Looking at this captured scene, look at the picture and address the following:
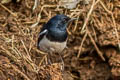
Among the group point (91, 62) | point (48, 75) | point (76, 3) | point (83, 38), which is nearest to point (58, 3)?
point (76, 3)

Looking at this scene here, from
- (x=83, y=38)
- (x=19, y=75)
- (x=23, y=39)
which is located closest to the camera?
(x=19, y=75)

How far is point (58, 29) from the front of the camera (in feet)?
19.6

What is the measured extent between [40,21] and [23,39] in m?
0.80

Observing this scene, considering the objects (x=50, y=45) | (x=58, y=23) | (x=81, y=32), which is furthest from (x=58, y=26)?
(x=81, y=32)

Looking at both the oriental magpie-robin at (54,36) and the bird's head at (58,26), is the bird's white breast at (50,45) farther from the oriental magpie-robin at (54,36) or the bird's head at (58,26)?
the bird's head at (58,26)

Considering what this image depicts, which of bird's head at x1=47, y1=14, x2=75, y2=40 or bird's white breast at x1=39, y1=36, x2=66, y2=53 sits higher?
bird's head at x1=47, y1=14, x2=75, y2=40

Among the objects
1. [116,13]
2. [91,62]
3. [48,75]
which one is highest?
[116,13]

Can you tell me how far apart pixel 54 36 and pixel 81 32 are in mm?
1025

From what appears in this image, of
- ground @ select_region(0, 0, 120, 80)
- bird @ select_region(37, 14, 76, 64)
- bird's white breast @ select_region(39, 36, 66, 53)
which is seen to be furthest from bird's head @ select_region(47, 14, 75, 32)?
ground @ select_region(0, 0, 120, 80)

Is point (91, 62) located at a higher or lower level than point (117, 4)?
lower

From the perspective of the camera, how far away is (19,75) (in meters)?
4.77

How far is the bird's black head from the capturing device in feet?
19.0

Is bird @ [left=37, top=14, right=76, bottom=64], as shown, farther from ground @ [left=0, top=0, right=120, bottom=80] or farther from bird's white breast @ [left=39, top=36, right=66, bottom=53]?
ground @ [left=0, top=0, right=120, bottom=80]

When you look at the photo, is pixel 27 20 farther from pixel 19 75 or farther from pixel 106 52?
pixel 19 75
